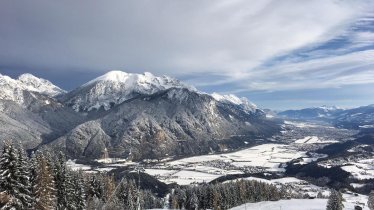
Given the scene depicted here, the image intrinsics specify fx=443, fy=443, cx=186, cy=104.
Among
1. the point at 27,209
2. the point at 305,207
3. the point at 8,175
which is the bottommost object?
the point at 305,207

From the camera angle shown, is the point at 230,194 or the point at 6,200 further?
the point at 230,194

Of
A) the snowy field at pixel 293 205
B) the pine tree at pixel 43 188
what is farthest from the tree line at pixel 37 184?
the snowy field at pixel 293 205

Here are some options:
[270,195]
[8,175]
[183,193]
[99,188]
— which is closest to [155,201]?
[183,193]

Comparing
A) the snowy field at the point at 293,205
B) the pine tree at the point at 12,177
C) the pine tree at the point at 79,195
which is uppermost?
the pine tree at the point at 12,177

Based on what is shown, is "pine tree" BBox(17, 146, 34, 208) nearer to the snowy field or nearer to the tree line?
the tree line

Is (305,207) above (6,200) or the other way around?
the other way around

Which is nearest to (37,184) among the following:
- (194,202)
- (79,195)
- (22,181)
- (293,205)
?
(22,181)

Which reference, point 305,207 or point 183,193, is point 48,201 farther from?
point 183,193

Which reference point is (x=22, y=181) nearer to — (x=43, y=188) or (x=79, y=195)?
(x=43, y=188)

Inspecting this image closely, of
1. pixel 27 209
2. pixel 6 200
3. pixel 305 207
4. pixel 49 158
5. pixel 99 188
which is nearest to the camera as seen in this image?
pixel 6 200

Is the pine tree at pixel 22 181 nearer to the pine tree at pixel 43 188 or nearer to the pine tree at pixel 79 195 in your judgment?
the pine tree at pixel 43 188

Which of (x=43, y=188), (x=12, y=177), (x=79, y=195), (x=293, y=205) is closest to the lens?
(x=12, y=177)
